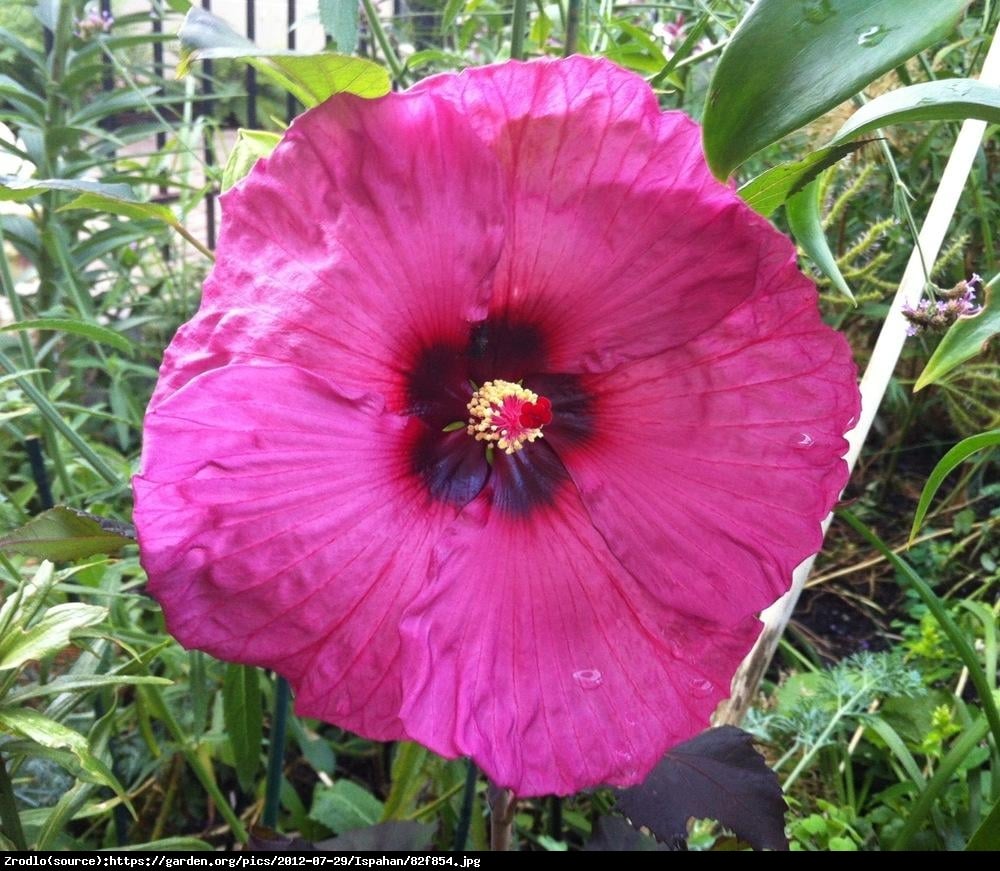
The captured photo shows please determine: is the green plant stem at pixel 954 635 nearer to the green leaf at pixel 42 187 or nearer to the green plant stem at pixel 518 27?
the green plant stem at pixel 518 27

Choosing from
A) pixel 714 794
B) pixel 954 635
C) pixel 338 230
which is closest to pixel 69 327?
pixel 338 230

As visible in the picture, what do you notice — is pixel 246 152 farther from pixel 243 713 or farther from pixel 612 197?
pixel 243 713

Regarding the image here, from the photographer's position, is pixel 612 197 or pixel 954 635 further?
pixel 954 635

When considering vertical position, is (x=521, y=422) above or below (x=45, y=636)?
above

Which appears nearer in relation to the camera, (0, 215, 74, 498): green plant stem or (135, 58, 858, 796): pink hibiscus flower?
(135, 58, 858, 796): pink hibiscus flower

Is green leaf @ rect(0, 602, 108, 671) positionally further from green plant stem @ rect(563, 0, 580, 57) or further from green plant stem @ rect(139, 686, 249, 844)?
green plant stem @ rect(563, 0, 580, 57)

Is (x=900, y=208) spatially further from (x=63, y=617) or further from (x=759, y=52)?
(x=63, y=617)

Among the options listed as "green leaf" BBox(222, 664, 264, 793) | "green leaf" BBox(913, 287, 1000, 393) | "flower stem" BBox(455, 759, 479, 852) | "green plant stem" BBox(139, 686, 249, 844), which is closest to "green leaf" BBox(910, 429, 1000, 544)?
"green leaf" BBox(913, 287, 1000, 393)
